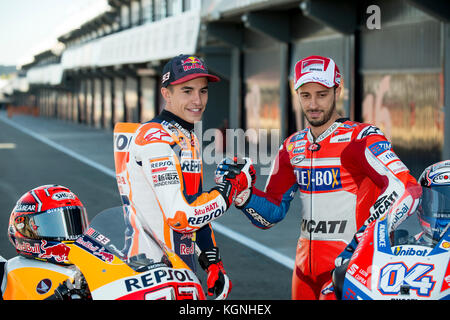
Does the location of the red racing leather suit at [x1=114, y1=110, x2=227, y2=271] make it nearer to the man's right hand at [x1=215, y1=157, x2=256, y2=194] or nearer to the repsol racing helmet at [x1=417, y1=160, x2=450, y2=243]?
the man's right hand at [x1=215, y1=157, x2=256, y2=194]

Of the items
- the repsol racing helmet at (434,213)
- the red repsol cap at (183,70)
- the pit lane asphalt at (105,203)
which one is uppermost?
the red repsol cap at (183,70)

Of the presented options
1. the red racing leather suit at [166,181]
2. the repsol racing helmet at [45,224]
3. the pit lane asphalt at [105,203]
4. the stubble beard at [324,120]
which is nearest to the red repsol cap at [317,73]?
the stubble beard at [324,120]

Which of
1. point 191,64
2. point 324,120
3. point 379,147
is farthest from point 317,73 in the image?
point 191,64

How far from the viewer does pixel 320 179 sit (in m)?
4.02

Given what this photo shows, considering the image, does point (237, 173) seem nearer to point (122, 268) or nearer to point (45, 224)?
point (122, 268)

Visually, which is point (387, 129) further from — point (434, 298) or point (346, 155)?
point (434, 298)

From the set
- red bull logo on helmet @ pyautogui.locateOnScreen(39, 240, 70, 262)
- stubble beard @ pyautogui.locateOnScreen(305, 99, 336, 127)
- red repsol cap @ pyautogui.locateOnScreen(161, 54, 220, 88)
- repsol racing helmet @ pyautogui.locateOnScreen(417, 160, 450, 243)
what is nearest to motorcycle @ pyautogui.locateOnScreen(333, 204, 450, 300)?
repsol racing helmet @ pyautogui.locateOnScreen(417, 160, 450, 243)

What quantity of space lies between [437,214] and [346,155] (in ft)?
2.35

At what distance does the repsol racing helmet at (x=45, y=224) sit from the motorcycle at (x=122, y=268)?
37.5 inches

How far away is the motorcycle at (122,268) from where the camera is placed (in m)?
2.86

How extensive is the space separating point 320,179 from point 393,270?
1182mm

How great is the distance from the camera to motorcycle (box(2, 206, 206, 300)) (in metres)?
2.86

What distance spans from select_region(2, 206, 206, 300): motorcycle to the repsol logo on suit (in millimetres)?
1202

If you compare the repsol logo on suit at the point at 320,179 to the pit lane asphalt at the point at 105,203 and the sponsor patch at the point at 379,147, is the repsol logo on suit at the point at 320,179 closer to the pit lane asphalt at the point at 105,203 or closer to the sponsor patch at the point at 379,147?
the sponsor patch at the point at 379,147
